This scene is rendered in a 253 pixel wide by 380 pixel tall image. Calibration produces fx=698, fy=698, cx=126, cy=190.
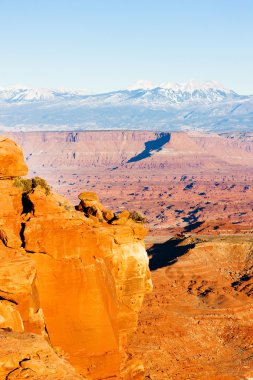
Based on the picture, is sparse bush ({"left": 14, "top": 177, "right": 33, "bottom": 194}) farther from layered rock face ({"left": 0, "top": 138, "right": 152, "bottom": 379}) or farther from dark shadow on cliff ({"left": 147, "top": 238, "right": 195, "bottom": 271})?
dark shadow on cliff ({"left": 147, "top": 238, "right": 195, "bottom": 271})

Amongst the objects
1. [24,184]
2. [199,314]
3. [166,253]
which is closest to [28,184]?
[24,184]

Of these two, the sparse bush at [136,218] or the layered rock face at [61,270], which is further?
the sparse bush at [136,218]

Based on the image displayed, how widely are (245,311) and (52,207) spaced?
91.6 feet

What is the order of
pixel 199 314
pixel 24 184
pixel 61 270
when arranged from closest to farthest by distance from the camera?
pixel 61 270 → pixel 24 184 → pixel 199 314

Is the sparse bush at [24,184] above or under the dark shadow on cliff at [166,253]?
above

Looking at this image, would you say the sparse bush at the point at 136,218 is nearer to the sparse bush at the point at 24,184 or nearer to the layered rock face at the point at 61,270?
the layered rock face at the point at 61,270

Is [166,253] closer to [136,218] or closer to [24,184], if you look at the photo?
[136,218]

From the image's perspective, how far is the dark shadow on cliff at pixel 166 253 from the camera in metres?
59.9

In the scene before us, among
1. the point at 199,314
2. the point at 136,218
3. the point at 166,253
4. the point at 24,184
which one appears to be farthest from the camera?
the point at 166,253

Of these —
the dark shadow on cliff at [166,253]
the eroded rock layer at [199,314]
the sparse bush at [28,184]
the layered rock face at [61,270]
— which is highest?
the sparse bush at [28,184]

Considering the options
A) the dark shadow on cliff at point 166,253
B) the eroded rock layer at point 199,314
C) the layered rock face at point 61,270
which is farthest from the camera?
the dark shadow on cliff at point 166,253

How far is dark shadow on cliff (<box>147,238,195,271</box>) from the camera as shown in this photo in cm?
5987

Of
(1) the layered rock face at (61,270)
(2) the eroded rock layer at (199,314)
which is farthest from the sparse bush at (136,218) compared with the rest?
(2) the eroded rock layer at (199,314)

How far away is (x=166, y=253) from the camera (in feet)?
214
